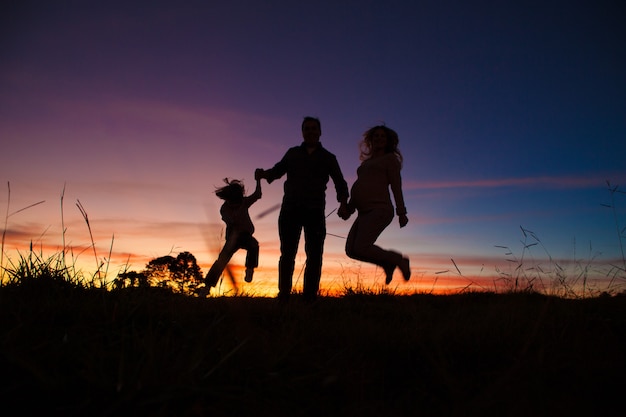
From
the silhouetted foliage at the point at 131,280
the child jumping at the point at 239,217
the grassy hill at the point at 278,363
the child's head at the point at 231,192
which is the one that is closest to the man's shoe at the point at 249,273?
the child jumping at the point at 239,217

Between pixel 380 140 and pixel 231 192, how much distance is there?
118 inches

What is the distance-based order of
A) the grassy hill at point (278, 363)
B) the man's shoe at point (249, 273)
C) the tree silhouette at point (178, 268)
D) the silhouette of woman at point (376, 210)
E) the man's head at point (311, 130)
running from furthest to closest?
the tree silhouette at point (178, 268) → the man's shoe at point (249, 273) → the man's head at point (311, 130) → the silhouette of woman at point (376, 210) → the grassy hill at point (278, 363)

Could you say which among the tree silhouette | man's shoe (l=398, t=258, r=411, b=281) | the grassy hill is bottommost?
the grassy hill

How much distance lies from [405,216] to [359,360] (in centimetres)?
334

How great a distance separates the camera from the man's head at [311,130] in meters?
6.10

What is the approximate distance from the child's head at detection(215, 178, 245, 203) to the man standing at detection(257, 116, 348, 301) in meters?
1.90

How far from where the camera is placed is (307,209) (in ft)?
19.0

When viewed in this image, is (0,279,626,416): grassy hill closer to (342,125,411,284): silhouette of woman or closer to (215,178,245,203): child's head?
(342,125,411,284): silhouette of woman

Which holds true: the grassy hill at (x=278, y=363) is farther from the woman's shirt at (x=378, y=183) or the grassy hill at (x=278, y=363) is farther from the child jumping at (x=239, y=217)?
the child jumping at (x=239, y=217)

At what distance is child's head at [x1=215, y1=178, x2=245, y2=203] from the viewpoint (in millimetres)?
7719

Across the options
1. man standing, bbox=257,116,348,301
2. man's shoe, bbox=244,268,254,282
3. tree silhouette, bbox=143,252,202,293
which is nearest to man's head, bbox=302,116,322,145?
man standing, bbox=257,116,348,301

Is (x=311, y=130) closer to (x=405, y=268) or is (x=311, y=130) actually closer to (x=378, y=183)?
(x=378, y=183)

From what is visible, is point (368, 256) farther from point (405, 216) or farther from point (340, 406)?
point (340, 406)

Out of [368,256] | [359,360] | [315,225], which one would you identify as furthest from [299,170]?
[359,360]
